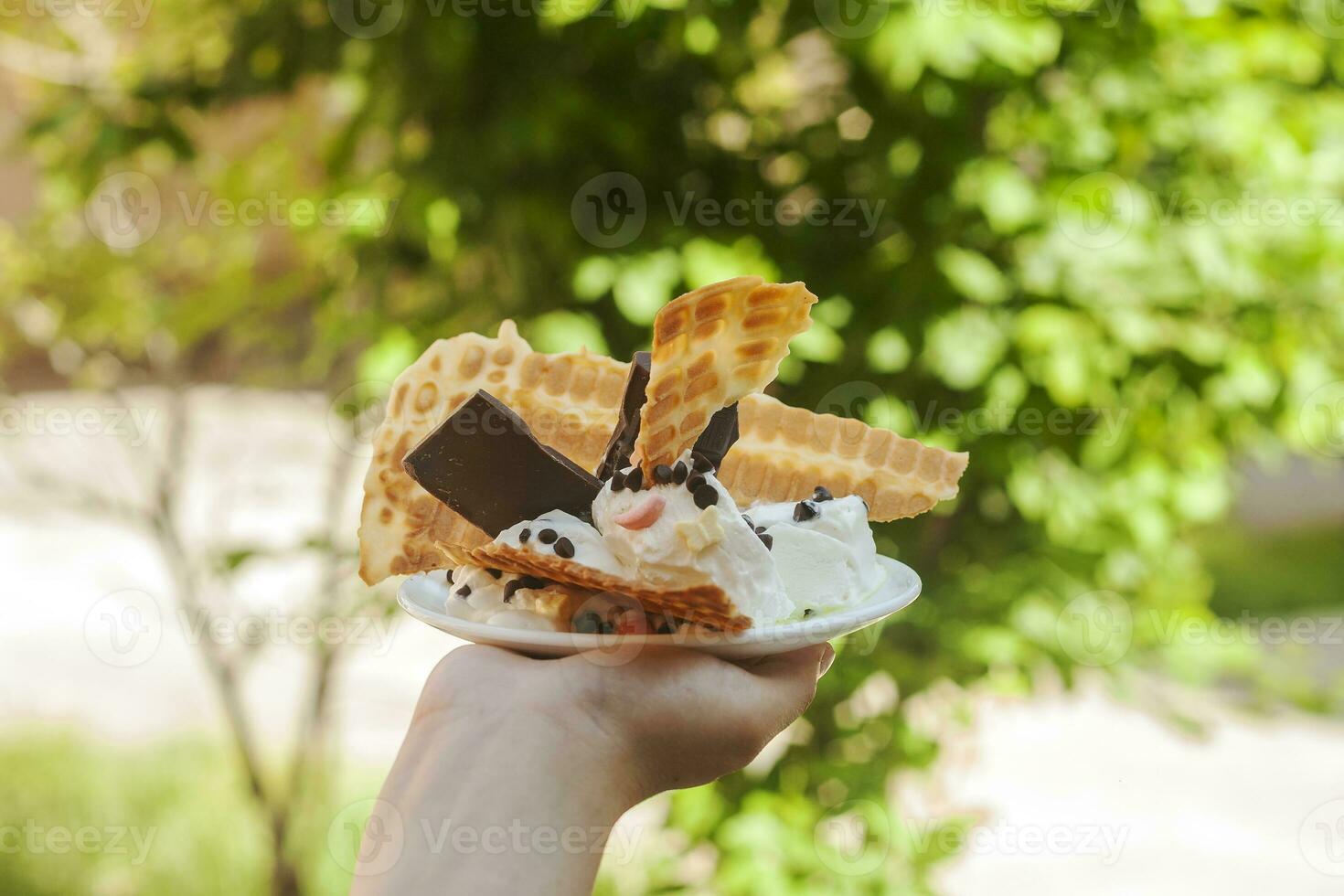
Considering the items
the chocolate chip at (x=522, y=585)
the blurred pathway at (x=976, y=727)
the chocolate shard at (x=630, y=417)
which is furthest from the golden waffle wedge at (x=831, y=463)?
the blurred pathway at (x=976, y=727)

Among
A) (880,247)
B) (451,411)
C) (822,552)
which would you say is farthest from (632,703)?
(880,247)

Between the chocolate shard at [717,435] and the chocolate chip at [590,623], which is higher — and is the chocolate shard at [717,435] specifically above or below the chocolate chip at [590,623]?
above

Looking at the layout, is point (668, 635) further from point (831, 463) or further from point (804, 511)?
point (831, 463)

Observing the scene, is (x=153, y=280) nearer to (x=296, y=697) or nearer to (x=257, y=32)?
(x=257, y=32)

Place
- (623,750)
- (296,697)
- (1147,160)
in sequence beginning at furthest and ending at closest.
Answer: (296,697)
(1147,160)
(623,750)

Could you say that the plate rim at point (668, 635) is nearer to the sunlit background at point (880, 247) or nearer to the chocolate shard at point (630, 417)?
the chocolate shard at point (630, 417)

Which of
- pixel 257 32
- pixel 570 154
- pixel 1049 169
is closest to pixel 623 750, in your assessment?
pixel 570 154
